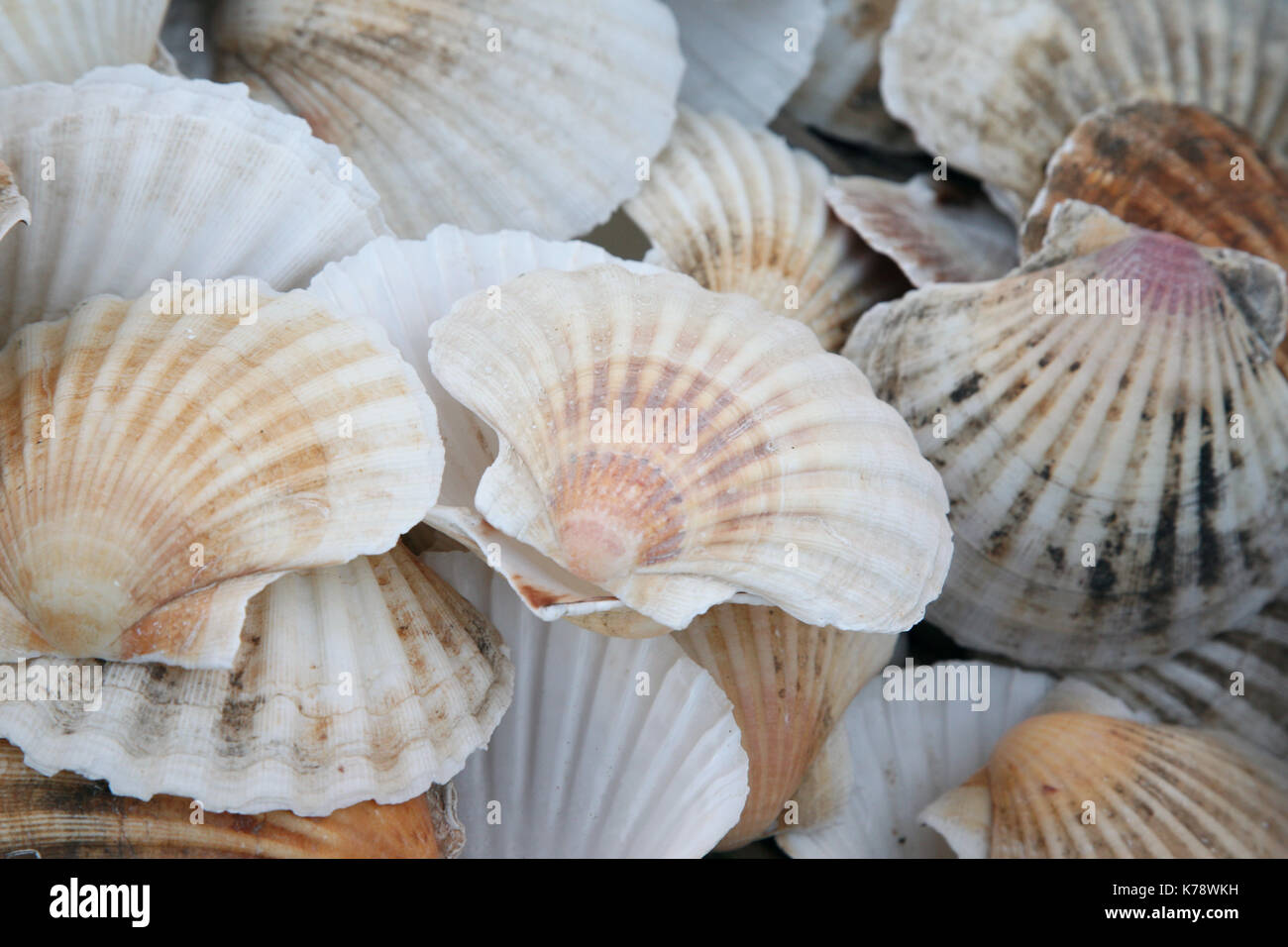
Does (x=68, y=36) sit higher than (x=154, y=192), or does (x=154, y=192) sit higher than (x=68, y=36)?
(x=68, y=36)

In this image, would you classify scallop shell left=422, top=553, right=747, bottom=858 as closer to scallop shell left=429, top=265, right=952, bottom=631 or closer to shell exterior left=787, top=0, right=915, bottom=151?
scallop shell left=429, top=265, right=952, bottom=631

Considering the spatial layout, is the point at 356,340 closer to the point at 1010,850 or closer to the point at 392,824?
the point at 392,824

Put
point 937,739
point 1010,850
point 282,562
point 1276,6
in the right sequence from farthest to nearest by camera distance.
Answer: point 1276,6 → point 937,739 → point 1010,850 → point 282,562

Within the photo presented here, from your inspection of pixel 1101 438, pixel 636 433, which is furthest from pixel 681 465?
pixel 1101 438

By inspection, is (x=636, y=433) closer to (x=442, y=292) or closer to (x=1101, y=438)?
(x=442, y=292)

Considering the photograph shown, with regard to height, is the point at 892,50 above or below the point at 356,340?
above
